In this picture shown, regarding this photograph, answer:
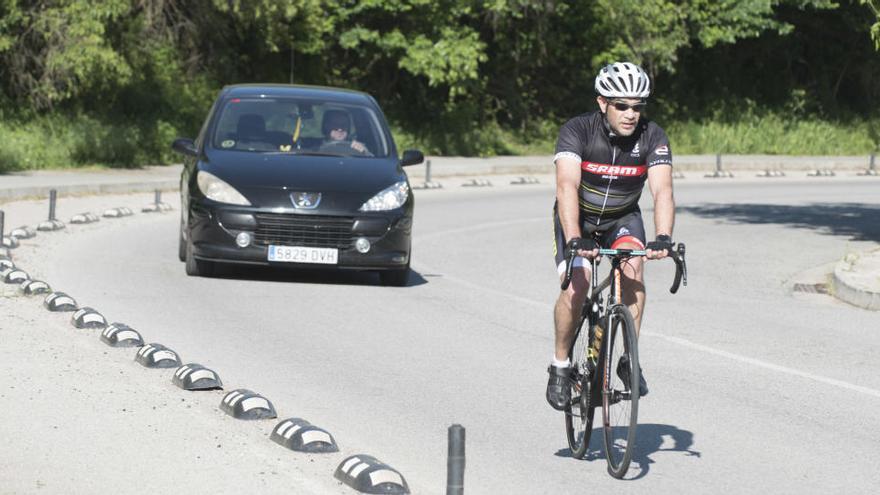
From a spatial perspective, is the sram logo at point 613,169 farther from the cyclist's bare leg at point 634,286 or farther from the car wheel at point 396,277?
the car wheel at point 396,277

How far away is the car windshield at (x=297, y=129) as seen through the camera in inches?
597

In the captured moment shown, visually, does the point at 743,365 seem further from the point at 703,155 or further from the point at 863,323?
the point at 703,155

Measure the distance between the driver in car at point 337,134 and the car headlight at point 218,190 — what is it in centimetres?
135

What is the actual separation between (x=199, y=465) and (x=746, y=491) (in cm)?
240

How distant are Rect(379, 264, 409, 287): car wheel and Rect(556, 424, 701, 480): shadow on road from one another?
20.8 ft

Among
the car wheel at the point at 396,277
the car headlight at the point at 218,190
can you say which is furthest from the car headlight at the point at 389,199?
the car headlight at the point at 218,190

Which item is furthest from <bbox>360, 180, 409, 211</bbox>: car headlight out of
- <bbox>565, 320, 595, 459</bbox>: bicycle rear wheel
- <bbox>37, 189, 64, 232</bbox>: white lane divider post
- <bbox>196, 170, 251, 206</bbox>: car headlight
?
<bbox>565, 320, 595, 459</bbox>: bicycle rear wheel

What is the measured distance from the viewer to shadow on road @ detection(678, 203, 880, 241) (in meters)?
22.3

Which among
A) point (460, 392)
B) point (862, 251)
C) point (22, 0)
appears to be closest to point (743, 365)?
point (460, 392)

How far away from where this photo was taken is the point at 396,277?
14562mm

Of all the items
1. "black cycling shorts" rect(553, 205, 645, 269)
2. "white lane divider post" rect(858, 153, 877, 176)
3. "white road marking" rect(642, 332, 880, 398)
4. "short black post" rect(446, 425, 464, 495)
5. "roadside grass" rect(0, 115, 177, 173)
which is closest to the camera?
"short black post" rect(446, 425, 464, 495)

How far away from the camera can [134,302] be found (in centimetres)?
1260

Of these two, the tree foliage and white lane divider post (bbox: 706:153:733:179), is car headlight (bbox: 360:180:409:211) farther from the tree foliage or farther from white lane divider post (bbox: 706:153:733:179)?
white lane divider post (bbox: 706:153:733:179)

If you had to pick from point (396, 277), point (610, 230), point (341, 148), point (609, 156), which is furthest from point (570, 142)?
point (341, 148)
